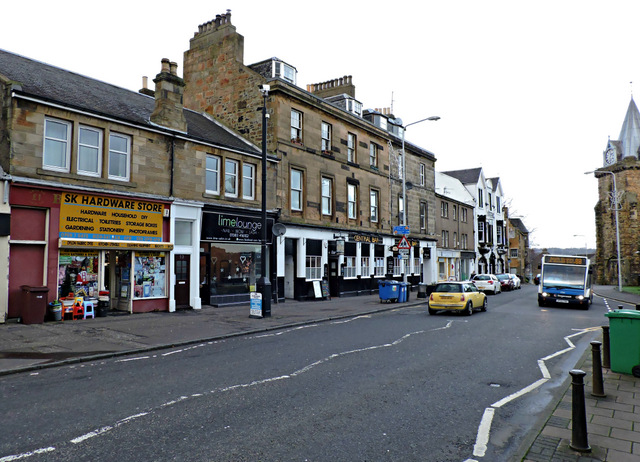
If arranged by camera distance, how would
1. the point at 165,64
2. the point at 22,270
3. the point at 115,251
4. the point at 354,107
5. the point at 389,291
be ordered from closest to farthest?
the point at 22,270
the point at 115,251
the point at 165,64
the point at 389,291
the point at 354,107

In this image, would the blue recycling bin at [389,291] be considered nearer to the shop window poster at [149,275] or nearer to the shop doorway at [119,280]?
the shop window poster at [149,275]

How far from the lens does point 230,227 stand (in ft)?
67.8

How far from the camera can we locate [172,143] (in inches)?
726

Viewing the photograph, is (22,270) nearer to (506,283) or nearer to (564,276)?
(564,276)

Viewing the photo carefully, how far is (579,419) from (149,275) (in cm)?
1585

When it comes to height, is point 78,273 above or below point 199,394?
above

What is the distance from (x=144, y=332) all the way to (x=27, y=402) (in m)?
6.31

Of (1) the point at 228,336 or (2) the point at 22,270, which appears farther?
(2) the point at 22,270

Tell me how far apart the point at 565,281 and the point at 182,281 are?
18564 millimetres

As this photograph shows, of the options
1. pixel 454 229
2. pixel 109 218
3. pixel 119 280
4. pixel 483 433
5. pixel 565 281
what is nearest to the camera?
pixel 483 433

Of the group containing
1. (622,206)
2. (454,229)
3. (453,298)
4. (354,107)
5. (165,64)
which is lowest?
(453,298)

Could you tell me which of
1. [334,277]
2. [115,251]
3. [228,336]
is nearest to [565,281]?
[334,277]

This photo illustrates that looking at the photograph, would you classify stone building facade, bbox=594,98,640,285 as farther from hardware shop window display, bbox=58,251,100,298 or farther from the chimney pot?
hardware shop window display, bbox=58,251,100,298

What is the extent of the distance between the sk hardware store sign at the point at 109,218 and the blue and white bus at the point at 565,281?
60.8 feet
